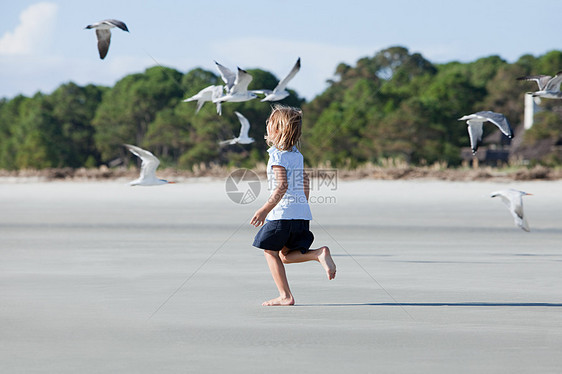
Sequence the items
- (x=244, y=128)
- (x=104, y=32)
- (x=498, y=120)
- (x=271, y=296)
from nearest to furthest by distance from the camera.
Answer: (x=271, y=296) < (x=498, y=120) < (x=104, y=32) < (x=244, y=128)

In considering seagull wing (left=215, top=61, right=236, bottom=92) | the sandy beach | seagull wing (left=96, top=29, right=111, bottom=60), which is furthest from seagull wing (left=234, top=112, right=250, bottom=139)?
seagull wing (left=96, top=29, right=111, bottom=60)

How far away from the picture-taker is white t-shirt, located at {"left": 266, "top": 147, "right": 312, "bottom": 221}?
296 inches

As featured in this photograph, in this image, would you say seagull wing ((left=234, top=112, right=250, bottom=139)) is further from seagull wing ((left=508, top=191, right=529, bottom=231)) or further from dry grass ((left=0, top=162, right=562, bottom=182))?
A: dry grass ((left=0, top=162, right=562, bottom=182))

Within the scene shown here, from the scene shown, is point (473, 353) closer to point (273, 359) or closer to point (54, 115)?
point (273, 359)

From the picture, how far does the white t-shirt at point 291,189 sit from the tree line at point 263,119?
120ft

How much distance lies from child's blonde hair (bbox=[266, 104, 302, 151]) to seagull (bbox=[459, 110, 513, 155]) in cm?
362

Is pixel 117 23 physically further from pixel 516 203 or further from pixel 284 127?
pixel 516 203

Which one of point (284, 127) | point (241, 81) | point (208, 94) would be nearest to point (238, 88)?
point (241, 81)

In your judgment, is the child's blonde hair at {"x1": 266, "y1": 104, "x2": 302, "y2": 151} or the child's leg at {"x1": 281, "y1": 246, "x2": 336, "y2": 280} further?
the child's leg at {"x1": 281, "y1": 246, "x2": 336, "y2": 280}

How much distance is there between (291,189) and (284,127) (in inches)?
21.0

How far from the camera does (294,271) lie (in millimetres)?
10188

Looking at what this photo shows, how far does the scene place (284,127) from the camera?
24.5ft

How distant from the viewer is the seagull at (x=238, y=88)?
39.8 feet

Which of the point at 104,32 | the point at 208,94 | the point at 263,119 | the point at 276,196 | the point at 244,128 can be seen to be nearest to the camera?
the point at 276,196
